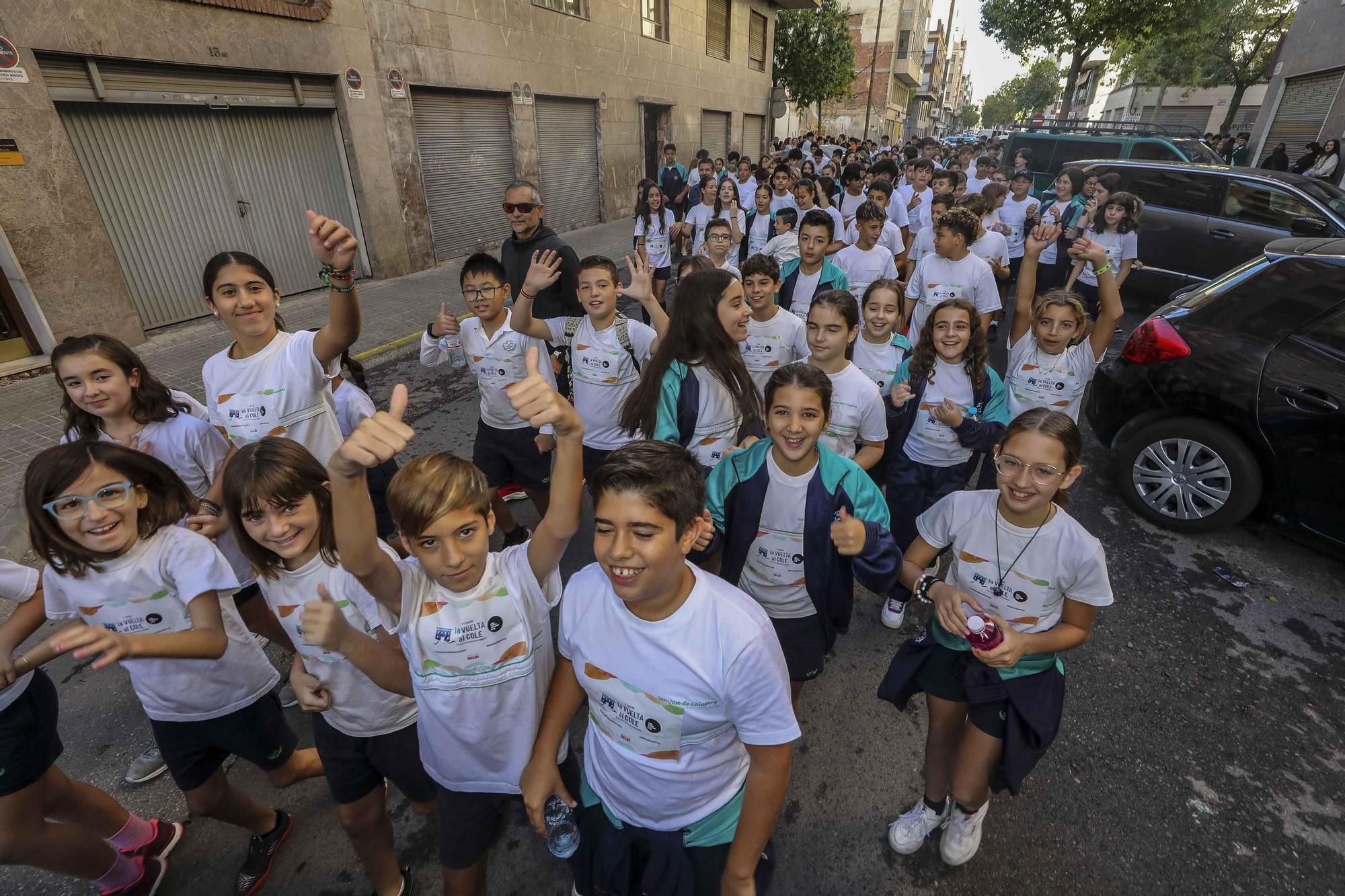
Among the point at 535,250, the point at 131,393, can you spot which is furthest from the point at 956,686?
the point at 535,250

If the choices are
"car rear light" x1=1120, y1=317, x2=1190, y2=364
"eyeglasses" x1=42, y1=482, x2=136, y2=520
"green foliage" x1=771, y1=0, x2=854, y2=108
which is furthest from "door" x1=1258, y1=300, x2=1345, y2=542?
"green foliage" x1=771, y1=0, x2=854, y2=108

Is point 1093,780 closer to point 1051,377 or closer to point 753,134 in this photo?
point 1051,377

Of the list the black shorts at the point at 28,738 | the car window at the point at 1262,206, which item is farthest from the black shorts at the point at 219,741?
the car window at the point at 1262,206

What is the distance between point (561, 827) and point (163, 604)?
1416 millimetres

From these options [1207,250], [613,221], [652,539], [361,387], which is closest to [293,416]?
[361,387]

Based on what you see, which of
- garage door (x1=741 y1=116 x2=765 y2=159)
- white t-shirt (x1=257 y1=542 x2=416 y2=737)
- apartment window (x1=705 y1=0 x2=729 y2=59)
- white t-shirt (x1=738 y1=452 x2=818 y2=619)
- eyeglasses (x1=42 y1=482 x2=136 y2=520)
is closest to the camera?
eyeglasses (x1=42 y1=482 x2=136 y2=520)

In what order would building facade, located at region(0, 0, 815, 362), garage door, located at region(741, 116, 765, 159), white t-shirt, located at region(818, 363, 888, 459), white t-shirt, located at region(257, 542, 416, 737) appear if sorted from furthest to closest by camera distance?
garage door, located at region(741, 116, 765, 159) → building facade, located at region(0, 0, 815, 362) → white t-shirt, located at region(818, 363, 888, 459) → white t-shirt, located at region(257, 542, 416, 737)

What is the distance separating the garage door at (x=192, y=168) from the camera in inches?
284

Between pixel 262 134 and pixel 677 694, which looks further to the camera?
pixel 262 134

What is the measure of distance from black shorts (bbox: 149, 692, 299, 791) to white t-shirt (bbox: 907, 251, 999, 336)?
14.1 feet

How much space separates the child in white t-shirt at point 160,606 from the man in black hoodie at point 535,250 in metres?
2.87

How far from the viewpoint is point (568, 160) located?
15.2 meters

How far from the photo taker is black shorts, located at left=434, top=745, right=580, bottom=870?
1.86 metres

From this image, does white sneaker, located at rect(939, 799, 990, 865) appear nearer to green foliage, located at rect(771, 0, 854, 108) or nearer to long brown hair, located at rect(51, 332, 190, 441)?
long brown hair, located at rect(51, 332, 190, 441)
